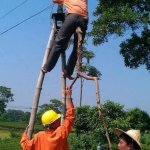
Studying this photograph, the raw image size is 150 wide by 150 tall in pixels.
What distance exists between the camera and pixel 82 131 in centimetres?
1684

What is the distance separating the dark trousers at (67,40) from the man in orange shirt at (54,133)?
0.52 meters

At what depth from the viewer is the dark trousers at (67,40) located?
542 cm

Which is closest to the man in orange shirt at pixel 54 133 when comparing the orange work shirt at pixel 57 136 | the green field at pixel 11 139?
the orange work shirt at pixel 57 136

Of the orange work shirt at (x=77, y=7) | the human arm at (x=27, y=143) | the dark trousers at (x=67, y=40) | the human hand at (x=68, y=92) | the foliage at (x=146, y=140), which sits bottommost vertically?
the human arm at (x=27, y=143)

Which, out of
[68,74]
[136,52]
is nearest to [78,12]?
[68,74]

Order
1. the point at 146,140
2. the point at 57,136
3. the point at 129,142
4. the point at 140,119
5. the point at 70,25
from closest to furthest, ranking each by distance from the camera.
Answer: the point at 129,142 < the point at 57,136 < the point at 70,25 < the point at 146,140 < the point at 140,119

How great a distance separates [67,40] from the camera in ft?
18.1

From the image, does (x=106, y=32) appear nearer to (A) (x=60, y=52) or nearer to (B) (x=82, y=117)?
(B) (x=82, y=117)

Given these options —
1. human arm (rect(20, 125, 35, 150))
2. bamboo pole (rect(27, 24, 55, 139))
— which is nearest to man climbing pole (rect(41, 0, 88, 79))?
bamboo pole (rect(27, 24, 55, 139))

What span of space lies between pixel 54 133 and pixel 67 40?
44.7 inches

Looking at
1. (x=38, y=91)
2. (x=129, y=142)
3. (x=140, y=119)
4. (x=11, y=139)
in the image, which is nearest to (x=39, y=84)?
(x=38, y=91)

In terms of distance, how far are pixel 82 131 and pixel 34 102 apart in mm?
11120

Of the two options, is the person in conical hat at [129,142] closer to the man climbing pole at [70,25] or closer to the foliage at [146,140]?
the man climbing pole at [70,25]

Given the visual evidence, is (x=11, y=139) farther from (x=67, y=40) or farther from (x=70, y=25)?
A: (x=70, y=25)
